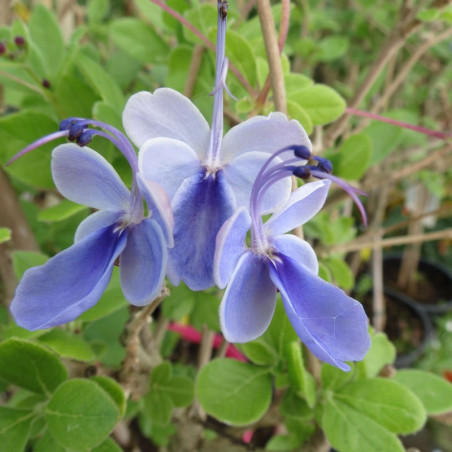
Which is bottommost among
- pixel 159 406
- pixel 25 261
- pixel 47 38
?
pixel 159 406

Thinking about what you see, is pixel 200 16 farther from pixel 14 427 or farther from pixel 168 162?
pixel 14 427

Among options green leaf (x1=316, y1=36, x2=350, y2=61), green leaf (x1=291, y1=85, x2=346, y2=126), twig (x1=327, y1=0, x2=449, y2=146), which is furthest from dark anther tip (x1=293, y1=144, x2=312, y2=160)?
green leaf (x1=316, y1=36, x2=350, y2=61)

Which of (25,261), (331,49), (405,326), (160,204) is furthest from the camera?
(405,326)

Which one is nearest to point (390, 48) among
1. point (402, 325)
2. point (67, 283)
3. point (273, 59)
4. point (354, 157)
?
point (354, 157)

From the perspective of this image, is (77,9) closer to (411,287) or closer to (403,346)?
(403,346)

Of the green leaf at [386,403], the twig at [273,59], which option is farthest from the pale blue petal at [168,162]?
the green leaf at [386,403]

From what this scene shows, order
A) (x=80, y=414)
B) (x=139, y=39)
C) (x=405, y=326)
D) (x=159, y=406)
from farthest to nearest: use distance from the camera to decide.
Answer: (x=405, y=326)
(x=139, y=39)
(x=159, y=406)
(x=80, y=414)

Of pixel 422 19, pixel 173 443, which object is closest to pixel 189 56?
pixel 422 19

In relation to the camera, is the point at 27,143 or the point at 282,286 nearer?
the point at 282,286
